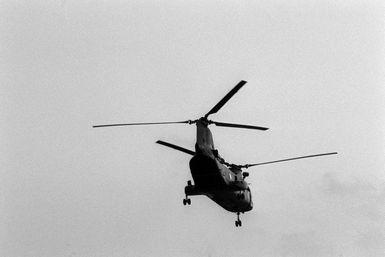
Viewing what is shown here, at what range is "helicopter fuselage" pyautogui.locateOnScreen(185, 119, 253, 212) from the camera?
171ft

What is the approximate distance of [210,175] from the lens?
5259 centimetres

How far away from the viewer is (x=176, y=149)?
5650 cm

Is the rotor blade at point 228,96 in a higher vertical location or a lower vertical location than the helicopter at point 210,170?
higher

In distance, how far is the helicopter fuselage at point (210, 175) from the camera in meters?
52.0

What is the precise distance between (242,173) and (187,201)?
369 inches

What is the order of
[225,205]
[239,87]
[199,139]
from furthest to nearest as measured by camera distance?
[225,205]
[199,139]
[239,87]

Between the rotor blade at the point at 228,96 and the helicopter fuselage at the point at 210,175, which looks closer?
the rotor blade at the point at 228,96

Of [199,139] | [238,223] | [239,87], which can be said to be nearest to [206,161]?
[199,139]

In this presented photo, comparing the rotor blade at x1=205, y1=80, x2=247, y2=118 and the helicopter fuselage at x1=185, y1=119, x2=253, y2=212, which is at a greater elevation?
the rotor blade at x1=205, y1=80, x2=247, y2=118

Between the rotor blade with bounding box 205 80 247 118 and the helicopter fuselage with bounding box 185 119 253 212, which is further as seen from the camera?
the helicopter fuselage with bounding box 185 119 253 212

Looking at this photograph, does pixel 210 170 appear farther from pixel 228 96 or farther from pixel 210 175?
pixel 228 96

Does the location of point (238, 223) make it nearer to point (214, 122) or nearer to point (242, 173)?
point (242, 173)

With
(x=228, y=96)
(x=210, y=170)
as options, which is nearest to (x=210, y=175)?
(x=210, y=170)

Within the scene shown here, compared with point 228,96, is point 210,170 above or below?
below
